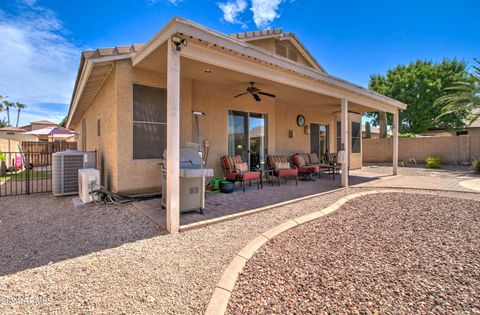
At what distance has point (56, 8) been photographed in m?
6.48

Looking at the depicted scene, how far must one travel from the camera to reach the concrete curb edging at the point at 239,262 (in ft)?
6.22

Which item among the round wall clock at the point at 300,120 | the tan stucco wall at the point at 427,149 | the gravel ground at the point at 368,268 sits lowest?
the gravel ground at the point at 368,268

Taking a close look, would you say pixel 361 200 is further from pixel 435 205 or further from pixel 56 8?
pixel 56 8

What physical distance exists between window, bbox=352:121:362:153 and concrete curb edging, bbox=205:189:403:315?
8120 mm

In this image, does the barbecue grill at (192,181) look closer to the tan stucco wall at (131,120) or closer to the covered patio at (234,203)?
the covered patio at (234,203)

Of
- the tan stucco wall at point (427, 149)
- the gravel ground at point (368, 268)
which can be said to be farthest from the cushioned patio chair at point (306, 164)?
the tan stucco wall at point (427, 149)

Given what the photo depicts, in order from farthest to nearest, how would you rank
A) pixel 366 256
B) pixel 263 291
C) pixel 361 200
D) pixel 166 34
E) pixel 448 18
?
pixel 448 18, pixel 361 200, pixel 166 34, pixel 366 256, pixel 263 291

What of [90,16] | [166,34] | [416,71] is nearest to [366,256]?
[166,34]

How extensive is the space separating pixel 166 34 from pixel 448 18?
14.9m

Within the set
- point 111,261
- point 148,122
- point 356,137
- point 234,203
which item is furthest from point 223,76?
point 356,137

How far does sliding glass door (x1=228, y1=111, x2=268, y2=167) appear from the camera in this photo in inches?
294

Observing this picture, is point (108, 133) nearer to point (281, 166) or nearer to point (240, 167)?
point (240, 167)

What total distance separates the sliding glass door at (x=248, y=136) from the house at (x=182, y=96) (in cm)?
3

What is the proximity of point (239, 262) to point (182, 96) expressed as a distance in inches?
181
